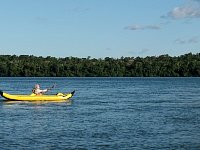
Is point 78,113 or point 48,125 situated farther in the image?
point 78,113

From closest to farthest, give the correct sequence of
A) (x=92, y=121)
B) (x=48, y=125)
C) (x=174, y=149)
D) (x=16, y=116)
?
(x=174, y=149)
(x=48, y=125)
(x=92, y=121)
(x=16, y=116)

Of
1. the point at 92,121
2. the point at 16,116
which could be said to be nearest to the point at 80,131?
the point at 92,121

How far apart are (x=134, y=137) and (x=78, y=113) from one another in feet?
56.8

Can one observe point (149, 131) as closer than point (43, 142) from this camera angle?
No

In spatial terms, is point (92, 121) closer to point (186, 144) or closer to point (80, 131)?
point (80, 131)

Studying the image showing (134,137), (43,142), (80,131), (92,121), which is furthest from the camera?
(92,121)

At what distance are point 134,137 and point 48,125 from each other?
861 cm

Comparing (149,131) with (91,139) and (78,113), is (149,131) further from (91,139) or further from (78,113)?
(78,113)

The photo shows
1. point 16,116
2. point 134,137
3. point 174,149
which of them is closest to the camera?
point 174,149

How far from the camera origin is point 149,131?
36.3 m

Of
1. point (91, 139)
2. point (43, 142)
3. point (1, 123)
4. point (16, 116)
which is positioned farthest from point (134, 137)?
point (16, 116)

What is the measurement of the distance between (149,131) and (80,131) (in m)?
4.67

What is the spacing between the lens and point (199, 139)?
108 feet

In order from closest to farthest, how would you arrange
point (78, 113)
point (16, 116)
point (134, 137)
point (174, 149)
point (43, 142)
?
point (174, 149)
point (43, 142)
point (134, 137)
point (16, 116)
point (78, 113)
